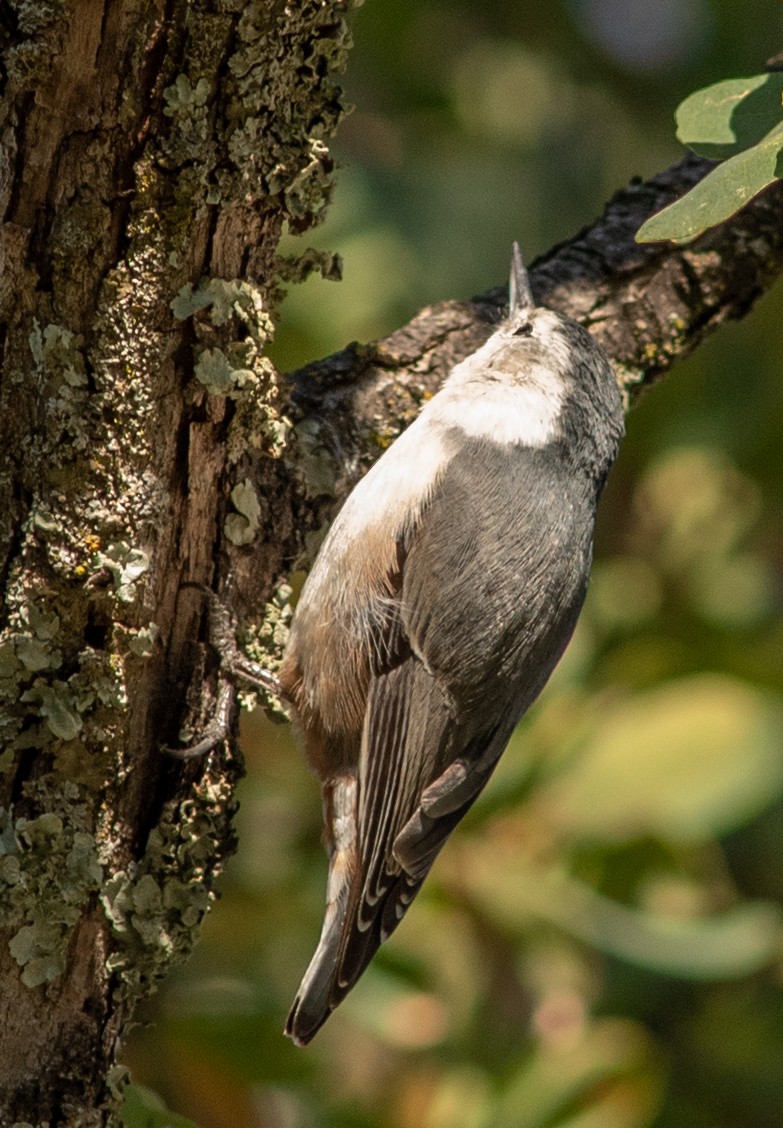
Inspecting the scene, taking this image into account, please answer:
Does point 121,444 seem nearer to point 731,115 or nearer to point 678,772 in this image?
point 731,115

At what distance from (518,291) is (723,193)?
1.26 metres

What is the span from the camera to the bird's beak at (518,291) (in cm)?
265

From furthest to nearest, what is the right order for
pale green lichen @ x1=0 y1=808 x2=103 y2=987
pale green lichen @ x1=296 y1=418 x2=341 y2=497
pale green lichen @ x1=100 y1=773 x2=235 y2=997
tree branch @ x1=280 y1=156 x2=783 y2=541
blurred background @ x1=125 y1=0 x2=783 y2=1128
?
1. blurred background @ x1=125 y1=0 x2=783 y2=1128
2. tree branch @ x1=280 y1=156 x2=783 y2=541
3. pale green lichen @ x1=296 y1=418 x2=341 y2=497
4. pale green lichen @ x1=100 y1=773 x2=235 y2=997
5. pale green lichen @ x1=0 y1=808 x2=103 y2=987

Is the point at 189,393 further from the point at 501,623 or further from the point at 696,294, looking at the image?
the point at 696,294

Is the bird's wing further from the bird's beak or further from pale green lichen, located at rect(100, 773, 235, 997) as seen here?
the bird's beak

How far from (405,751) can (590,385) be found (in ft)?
2.55

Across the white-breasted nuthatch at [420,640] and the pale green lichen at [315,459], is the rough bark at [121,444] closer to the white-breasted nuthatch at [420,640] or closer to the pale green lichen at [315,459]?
the pale green lichen at [315,459]

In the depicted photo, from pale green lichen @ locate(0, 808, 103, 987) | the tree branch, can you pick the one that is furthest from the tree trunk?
the tree branch

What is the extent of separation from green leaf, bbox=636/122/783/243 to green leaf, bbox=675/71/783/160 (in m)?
0.19

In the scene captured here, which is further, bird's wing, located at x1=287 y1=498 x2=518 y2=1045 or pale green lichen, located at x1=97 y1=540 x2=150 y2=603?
bird's wing, located at x1=287 y1=498 x2=518 y2=1045

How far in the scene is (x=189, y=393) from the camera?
1867mm

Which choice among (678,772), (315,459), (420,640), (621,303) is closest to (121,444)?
(315,459)

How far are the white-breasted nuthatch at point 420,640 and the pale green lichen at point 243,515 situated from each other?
36 centimetres

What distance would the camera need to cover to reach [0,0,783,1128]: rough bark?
5.50 ft
